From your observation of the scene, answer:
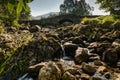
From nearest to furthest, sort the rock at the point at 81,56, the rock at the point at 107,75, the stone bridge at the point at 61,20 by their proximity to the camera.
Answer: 1. the rock at the point at 107,75
2. the rock at the point at 81,56
3. the stone bridge at the point at 61,20

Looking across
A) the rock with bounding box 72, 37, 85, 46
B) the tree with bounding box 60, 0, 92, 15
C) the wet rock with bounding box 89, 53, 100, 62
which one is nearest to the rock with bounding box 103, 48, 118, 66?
the wet rock with bounding box 89, 53, 100, 62

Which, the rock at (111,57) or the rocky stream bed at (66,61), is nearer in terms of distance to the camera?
the rocky stream bed at (66,61)

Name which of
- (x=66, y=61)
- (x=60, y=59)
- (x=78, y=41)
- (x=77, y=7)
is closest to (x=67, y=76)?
(x=66, y=61)

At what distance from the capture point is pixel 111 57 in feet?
49.2

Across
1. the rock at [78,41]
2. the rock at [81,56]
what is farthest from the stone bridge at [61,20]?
the rock at [81,56]

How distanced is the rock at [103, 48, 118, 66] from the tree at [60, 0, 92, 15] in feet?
213

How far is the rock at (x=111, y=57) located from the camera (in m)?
14.8

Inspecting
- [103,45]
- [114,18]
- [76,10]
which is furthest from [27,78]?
[76,10]

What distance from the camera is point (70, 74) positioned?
1081 cm

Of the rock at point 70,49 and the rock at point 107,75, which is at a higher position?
the rock at point 107,75

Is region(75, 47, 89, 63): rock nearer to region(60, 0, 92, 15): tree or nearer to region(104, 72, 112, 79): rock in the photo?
region(104, 72, 112, 79): rock

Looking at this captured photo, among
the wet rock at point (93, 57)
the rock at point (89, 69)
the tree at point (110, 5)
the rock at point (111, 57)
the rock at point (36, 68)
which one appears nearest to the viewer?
the rock at point (89, 69)

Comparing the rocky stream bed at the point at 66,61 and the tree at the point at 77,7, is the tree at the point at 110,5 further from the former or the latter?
the tree at the point at 77,7

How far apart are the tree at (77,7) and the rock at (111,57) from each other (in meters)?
64.8
